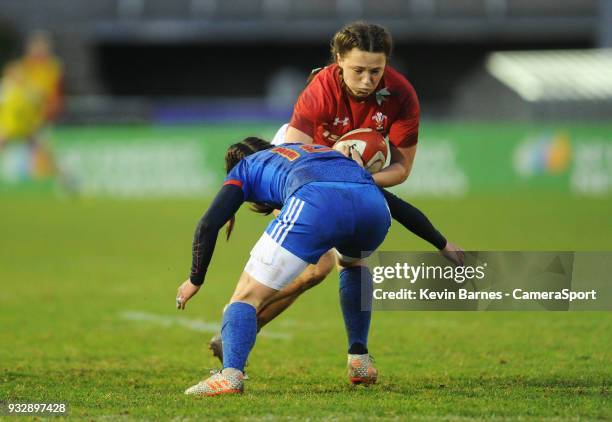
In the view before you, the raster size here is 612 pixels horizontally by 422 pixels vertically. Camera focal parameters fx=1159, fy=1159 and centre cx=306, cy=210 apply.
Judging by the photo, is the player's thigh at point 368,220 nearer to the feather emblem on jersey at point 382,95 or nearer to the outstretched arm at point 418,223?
the outstretched arm at point 418,223

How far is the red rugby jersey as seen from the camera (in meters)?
6.60

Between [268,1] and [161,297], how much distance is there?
2648 centimetres

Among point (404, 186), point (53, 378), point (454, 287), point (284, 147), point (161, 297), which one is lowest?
point (404, 186)

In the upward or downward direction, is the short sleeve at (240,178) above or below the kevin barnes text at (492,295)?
above

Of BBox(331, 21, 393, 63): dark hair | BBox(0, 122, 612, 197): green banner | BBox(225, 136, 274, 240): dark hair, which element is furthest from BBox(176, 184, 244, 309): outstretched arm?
BBox(0, 122, 612, 197): green banner

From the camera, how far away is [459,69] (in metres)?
37.8

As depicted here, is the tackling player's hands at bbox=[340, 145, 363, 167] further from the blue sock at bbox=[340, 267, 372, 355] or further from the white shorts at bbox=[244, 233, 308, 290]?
the white shorts at bbox=[244, 233, 308, 290]

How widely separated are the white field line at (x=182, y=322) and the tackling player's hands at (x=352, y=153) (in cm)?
266

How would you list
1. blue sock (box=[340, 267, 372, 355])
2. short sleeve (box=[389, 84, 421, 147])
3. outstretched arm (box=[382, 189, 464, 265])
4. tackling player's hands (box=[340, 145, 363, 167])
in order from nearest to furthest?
outstretched arm (box=[382, 189, 464, 265]), tackling player's hands (box=[340, 145, 363, 167]), blue sock (box=[340, 267, 372, 355]), short sleeve (box=[389, 84, 421, 147])

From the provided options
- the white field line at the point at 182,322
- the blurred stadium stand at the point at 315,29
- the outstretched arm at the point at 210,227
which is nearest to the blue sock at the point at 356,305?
the outstretched arm at the point at 210,227

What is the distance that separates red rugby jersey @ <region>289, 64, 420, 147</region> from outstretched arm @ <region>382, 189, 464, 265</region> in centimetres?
59

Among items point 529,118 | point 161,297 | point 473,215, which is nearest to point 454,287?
point 161,297

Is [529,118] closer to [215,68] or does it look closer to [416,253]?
[215,68]

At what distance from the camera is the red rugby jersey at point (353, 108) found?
260 inches
